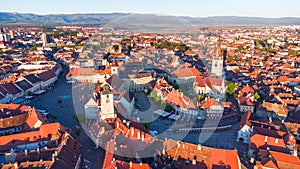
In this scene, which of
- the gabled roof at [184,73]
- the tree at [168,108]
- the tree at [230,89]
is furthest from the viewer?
the gabled roof at [184,73]

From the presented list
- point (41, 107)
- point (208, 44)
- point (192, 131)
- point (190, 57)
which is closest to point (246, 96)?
point (192, 131)

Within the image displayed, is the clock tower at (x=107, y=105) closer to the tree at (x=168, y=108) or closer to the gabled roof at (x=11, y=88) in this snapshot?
the tree at (x=168, y=108)

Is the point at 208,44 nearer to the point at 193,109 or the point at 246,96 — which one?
the point at 246,96

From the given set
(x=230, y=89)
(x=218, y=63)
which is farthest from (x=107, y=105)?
(x=218, y=63)

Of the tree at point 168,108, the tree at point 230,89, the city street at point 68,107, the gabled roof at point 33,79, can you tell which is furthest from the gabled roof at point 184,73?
the gabled roof at point 33,79

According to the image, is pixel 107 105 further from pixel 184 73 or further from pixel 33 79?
pixel 184 73

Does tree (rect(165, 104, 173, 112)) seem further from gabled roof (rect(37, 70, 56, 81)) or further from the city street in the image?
gabled roof (rect(37, 70, 56, 81))

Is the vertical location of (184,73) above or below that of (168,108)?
above

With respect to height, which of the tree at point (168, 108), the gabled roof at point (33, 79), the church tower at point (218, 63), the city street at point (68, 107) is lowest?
the city street at point (68, 107)

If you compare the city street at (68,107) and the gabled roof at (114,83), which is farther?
the gabled roof at (114,83)
